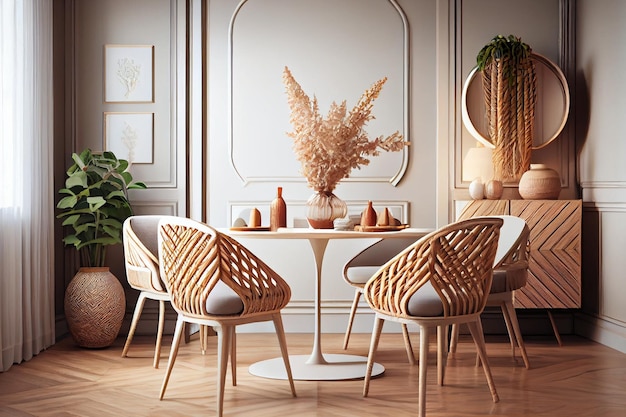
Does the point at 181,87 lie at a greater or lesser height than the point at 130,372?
greater

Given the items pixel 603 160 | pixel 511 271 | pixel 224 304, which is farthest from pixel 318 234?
pixel 603 160

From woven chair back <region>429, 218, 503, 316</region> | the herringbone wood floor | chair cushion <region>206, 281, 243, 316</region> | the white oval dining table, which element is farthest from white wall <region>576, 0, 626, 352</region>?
chair cushion <region>206, 281, 243, 316</region>

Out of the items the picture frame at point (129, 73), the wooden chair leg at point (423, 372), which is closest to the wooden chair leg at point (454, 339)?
the wooden chair leg at point (423, 372)

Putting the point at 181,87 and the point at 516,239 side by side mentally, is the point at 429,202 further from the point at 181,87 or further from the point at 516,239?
the point at 181,87

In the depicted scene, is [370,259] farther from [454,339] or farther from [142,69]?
[142,69]

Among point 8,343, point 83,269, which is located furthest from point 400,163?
point 8,343

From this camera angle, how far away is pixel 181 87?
514 cm

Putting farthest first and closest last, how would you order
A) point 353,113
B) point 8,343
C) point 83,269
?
point 83,269 < point 8,343 < point 353,113

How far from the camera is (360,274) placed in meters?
4.23

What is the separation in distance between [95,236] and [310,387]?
74.0 inches

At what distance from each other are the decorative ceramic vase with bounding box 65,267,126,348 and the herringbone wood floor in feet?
0.29

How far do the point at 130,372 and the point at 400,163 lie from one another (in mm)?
2353

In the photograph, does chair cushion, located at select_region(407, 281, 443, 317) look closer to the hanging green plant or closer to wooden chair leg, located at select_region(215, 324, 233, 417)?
wooden chair leg, located at select_region(215, 324, 233, 417)

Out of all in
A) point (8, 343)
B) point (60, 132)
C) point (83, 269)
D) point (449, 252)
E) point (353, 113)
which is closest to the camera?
point (449, 252)
